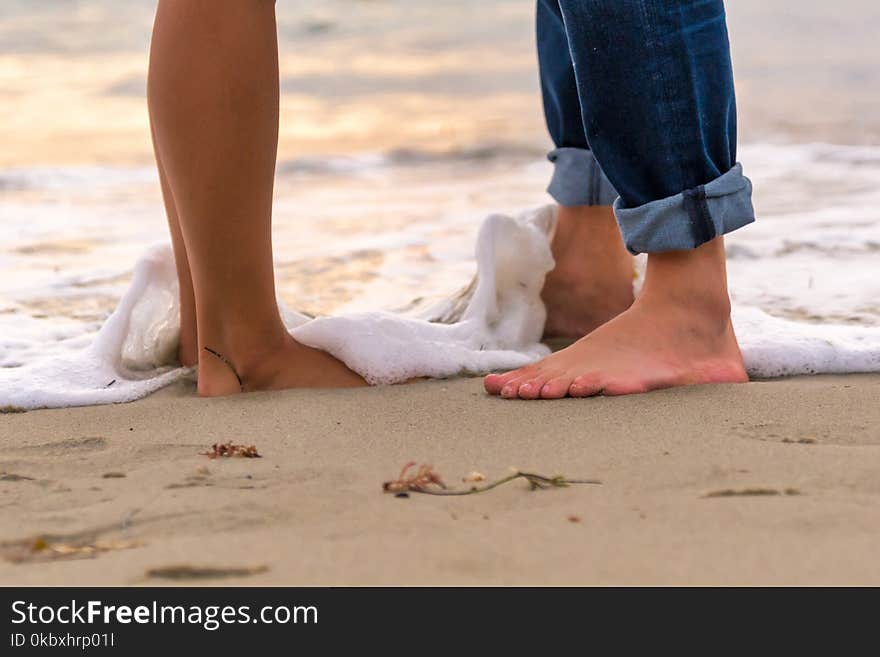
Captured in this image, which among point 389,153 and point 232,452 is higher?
point 232,452

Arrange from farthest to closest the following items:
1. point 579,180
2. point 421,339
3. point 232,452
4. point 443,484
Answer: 1. point 579,180
2. point 421,339
3. point 232,452
4. point 443,484

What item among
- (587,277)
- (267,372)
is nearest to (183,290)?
(267,372)

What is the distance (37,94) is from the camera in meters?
9.05

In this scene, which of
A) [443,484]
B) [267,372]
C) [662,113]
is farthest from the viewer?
[267,372]

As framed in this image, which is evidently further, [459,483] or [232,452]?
[232,452]

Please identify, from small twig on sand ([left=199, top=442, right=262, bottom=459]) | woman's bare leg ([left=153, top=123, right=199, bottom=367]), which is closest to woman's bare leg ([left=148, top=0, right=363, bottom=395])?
woman's bare leg ([left=153, top=123, right=199, bottom=367])

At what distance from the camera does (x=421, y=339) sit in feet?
7.28

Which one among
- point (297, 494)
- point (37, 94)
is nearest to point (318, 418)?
point (297, 494)

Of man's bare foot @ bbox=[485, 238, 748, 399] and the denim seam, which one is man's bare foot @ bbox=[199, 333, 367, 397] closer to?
man's bare foot @ bbox=[485, 238, 748, 399]

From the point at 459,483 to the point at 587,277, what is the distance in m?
1.22

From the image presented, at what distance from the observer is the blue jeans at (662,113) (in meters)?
1.86

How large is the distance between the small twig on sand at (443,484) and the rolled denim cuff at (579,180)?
4.01 feet

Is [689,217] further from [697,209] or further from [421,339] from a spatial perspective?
[421,339]
